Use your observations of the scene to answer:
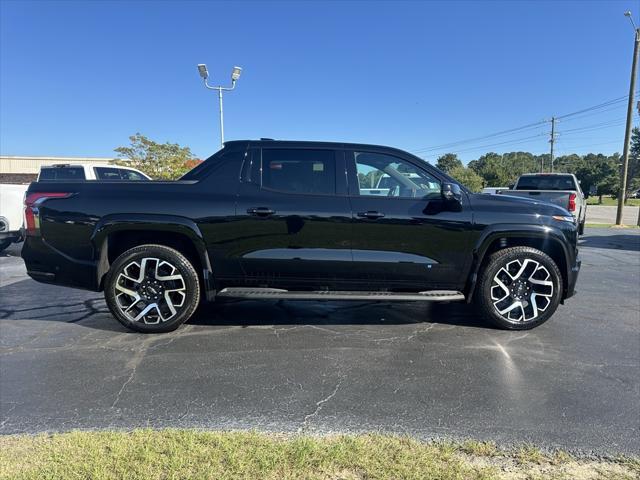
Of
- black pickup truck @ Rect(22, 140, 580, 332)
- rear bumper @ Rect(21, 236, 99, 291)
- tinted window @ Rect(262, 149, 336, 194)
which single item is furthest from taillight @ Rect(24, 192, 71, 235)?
tinted window @ Rect(262, 149, 336, 194)

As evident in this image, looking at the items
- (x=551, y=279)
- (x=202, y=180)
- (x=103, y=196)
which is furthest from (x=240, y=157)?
(x=551, y=279)

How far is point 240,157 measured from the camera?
434 centimetres

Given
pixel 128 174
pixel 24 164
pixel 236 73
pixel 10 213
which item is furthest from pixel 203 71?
pixel 24 164

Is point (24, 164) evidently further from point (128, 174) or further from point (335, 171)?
point (335, 171)

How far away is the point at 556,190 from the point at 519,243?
7.52 meters

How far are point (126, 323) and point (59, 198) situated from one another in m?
1.40

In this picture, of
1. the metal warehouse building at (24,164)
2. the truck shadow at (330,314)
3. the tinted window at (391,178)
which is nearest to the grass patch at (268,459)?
the truck shadow at (330,314)

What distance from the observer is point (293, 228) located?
13.5 feet

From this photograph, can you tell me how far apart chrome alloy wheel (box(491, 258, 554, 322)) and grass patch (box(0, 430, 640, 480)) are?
2.11 m

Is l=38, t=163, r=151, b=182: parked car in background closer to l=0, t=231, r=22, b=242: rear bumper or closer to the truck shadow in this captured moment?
l=0, t=231, r=22, b=242: rear bumper

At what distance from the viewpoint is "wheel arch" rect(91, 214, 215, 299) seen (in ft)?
13.4

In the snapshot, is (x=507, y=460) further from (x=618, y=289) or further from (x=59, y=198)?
(x=618, y=289)

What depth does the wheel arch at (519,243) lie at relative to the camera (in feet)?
13.9

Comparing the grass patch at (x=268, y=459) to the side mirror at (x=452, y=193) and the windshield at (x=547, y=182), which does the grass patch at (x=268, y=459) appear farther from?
the windshield at (x=547, y=182)
